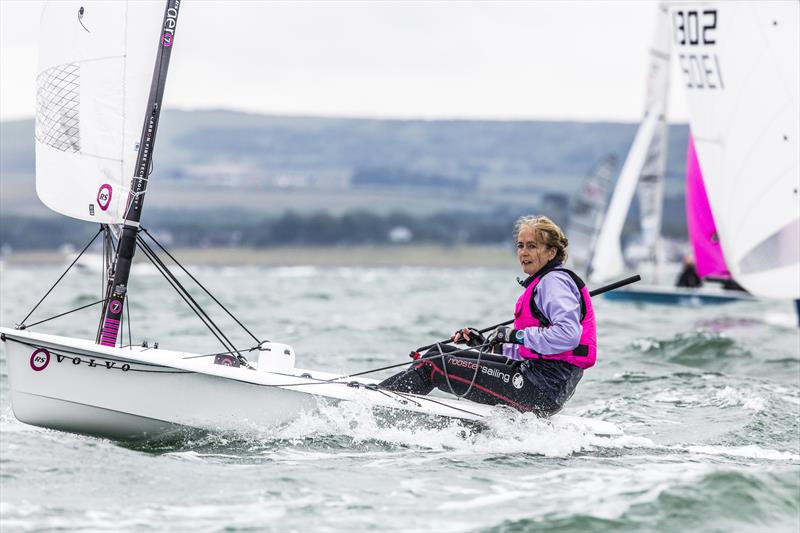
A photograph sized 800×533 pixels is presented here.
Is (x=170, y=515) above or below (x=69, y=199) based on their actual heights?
below

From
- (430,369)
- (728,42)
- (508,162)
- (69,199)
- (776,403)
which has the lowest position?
(776,403)

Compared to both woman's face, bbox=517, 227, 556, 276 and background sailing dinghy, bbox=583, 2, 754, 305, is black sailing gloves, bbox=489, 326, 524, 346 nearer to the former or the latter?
woman's face, bbox=517, 227, 556, 276

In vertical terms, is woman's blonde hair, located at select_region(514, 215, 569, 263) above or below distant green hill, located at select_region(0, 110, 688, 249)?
below

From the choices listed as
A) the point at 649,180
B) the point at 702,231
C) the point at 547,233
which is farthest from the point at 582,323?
the point at 649,180

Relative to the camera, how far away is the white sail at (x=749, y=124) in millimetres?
10609

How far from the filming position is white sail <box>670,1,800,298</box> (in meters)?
10.6

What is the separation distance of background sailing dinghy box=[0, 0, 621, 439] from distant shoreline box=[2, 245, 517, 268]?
79979mm

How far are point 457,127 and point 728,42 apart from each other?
157637 mm

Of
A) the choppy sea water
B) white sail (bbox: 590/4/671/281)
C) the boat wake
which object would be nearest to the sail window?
the choppy sea water

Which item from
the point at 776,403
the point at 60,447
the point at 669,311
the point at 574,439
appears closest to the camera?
the point at 60,447

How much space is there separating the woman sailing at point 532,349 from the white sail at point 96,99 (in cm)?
202

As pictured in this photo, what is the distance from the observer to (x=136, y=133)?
6.52 metres

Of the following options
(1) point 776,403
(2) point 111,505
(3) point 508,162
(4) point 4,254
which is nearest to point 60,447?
(2) point 111,505

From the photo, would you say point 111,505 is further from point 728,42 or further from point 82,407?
point 728,42
